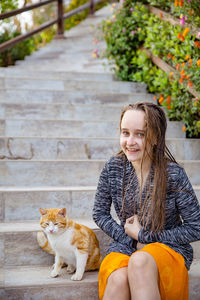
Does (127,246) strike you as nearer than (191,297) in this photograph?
Yes

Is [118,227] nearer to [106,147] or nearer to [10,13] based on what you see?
[106,147]

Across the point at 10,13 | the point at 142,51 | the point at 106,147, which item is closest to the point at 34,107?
the point at 106,147

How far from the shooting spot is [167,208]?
1.84 metres

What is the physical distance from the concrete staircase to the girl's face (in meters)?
0.68

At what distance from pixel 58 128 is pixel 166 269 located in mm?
2082

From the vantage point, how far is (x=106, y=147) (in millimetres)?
3193

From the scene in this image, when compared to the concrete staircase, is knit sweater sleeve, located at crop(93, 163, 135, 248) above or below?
above

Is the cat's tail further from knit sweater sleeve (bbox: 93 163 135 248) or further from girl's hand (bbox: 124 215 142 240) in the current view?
girl's hand (bbox: 124 215 142 240)

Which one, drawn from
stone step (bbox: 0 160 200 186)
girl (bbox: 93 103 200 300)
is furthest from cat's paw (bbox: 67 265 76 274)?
stone step (bbox: 0 160 200 186)

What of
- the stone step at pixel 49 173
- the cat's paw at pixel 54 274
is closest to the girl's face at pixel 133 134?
the cat's paw at pixel 54 274

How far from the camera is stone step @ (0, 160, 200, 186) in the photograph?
9.13ft

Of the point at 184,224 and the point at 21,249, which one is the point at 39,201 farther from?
the point at 184,224

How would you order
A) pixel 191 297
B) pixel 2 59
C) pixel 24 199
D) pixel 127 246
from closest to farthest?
pixel 127 246, pixel 191 297, pixel 24 199, pixel 2 59

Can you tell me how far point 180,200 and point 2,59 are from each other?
206 inches
